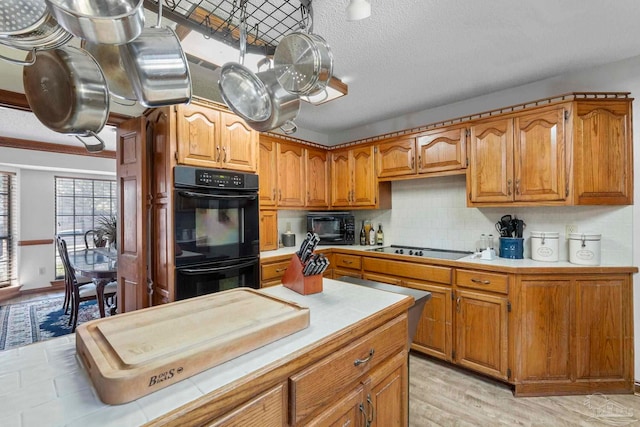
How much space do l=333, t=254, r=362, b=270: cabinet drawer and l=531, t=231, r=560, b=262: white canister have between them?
61.1 inches

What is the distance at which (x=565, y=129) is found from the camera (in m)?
2.18

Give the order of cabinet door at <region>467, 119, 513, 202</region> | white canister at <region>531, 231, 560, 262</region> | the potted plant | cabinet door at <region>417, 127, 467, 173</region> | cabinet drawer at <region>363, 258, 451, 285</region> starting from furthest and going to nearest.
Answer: the potted plant → cabinet door at <region>417, 127, 467, 173</region> → cabinet drawer at <region>363, 258, 451, 285</region> → cabinet door at <region>467, 119, 513, 202</region> → white canister at <region>531, 231, 560, 262</region>

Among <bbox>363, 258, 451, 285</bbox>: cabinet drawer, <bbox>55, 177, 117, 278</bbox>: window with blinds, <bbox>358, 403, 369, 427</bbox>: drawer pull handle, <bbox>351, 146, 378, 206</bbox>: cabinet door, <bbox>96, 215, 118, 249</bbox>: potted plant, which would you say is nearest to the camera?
<bbox>358, 403, 369, 427</bbox>: drawer pull handle

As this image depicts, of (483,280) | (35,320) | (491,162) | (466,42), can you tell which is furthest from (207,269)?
(35,320)

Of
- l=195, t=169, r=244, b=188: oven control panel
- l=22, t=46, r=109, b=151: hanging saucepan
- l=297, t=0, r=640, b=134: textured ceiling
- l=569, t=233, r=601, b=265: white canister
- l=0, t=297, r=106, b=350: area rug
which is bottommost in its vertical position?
l=0, t=297, r=106, b=350: area rug

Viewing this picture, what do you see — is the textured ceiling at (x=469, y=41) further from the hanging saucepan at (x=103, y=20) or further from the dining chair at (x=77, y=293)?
the dining chair at (x=77, y=293)

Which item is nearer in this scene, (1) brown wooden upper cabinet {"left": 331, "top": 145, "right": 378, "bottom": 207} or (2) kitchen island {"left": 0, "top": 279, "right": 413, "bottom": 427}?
(2) kitchen island {"left": 0, "top": 279, "right": 413, "bottom": 427}

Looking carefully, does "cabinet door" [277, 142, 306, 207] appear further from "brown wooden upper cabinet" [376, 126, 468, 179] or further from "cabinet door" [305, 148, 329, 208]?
"brown wooden upper cabinet" [376, 126, 468, 179]

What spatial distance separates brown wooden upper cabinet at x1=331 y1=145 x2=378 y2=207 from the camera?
A: 3.38 meters

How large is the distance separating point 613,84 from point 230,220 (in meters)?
3.15

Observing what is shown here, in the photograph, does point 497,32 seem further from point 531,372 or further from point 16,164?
point 16,164

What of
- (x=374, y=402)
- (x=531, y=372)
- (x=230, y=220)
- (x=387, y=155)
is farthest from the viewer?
(x=387, y=155)

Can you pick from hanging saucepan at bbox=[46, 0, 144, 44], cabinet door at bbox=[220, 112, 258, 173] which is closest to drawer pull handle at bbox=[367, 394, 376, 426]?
hanging saucepan at bbox=[46, 0, 144, 44]

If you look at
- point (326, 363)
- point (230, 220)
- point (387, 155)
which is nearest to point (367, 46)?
point (387, 155)
